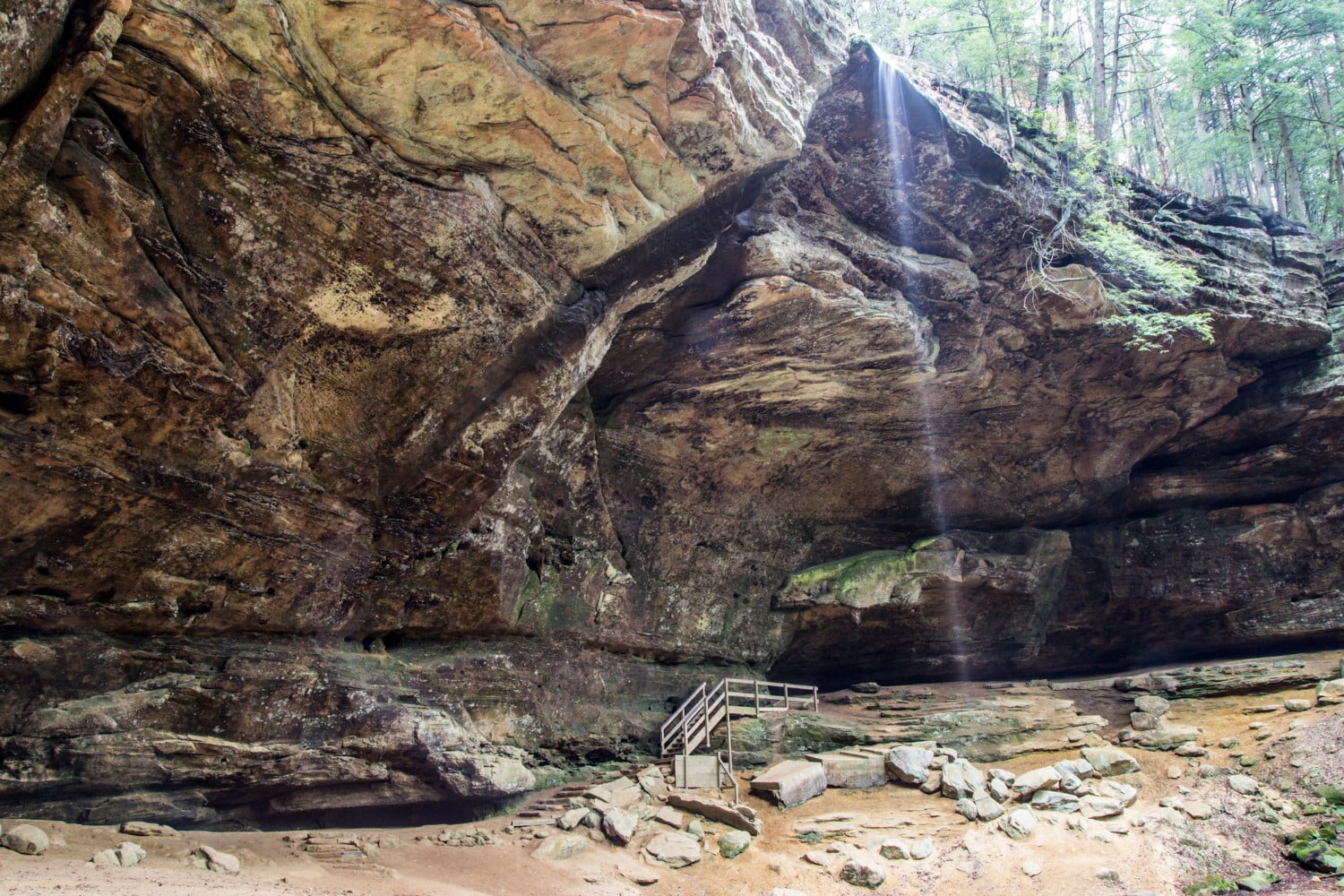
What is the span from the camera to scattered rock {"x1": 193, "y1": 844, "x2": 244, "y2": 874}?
284 inches

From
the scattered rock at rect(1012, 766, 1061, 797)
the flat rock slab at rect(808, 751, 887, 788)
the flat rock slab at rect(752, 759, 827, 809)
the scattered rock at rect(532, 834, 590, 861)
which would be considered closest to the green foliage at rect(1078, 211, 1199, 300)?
the scattered rock at rect(1012, 766, 1061, 797)

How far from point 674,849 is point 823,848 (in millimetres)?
2138

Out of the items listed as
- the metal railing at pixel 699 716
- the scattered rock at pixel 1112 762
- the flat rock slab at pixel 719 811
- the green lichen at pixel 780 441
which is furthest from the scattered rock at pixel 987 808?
the green lichen at pixel 780 441

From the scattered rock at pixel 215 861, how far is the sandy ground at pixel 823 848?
0.42ft

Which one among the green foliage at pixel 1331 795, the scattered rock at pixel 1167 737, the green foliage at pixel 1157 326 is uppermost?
the green foliage at pixel 1157 326

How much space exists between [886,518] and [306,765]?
12544mm

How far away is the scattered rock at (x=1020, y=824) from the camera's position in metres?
10.4

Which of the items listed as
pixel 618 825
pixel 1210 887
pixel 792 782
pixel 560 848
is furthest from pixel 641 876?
pixel 1210 887

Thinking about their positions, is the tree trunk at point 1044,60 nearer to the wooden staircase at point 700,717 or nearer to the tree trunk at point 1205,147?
the tree trunk at point 1205,147

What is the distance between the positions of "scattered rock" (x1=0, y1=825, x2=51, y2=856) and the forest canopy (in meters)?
19.8

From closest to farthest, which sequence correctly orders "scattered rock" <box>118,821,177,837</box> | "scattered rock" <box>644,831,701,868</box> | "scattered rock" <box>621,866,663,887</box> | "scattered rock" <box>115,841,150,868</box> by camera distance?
"scattered rock" <box>115,841,150,868</box> → "scattered rock" <box>118,821,177,837</box> → "scattered rock" <box>621,866,663,887</box> → "scattered rock" <box>644,831,701,868</box>

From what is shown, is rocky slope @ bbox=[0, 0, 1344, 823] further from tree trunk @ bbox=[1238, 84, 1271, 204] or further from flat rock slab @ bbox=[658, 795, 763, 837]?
tree trunk @ bbox=[1238, 84, 1271, 204]

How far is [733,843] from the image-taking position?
993 cm

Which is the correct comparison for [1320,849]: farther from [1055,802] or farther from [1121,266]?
[1121,266]
